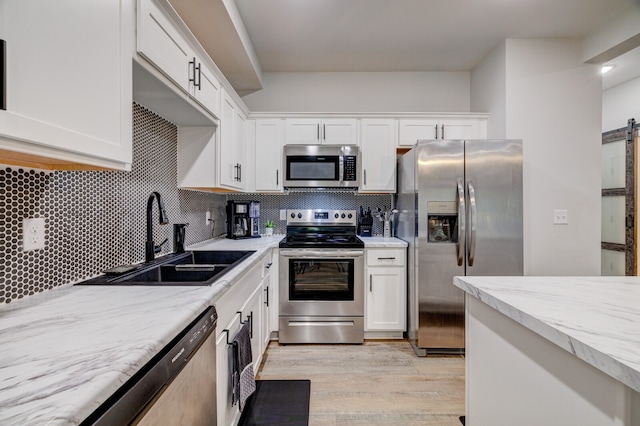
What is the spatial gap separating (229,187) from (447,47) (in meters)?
2.52

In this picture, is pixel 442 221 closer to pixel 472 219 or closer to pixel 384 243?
pixel 472 219

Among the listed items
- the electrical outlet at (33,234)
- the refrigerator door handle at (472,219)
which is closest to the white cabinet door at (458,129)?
the refrigerator door handle at (472,219)

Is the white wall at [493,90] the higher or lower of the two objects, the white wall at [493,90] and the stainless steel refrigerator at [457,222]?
the higher

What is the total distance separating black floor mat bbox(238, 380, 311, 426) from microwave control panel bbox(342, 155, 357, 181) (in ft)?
6.14

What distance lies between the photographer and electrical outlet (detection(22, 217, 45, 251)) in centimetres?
107

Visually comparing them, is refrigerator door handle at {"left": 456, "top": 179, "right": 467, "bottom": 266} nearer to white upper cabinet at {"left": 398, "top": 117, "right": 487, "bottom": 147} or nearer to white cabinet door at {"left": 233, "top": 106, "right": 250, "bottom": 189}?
white upper cabinet at {"left": 398, "top": 117, "right": 487, "bottom": 147}

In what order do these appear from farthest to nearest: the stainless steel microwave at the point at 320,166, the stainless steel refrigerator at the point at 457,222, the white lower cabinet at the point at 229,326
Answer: the stainless steel microwave at the point at 320,166 → the stainless steel refrigerator at the point at 457,222 → the white lower cabinet at the point at 229,326

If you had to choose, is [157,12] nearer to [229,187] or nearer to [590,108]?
[229,187]

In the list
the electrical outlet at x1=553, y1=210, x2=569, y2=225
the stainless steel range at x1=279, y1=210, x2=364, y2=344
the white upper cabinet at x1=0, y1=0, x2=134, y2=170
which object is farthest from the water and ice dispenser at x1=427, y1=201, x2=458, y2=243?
the white upper cabinet at x1=0, y1=0, x2=134, y2=170

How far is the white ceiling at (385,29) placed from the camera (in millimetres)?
2385

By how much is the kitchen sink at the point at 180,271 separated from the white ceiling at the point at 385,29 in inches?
66.0

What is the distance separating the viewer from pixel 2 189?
38.8 inches

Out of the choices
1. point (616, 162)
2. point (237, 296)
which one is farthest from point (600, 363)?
point (616, 162)

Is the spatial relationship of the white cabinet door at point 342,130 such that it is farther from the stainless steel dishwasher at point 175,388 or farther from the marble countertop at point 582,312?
the stainless steel dishwasher at point 175,388
